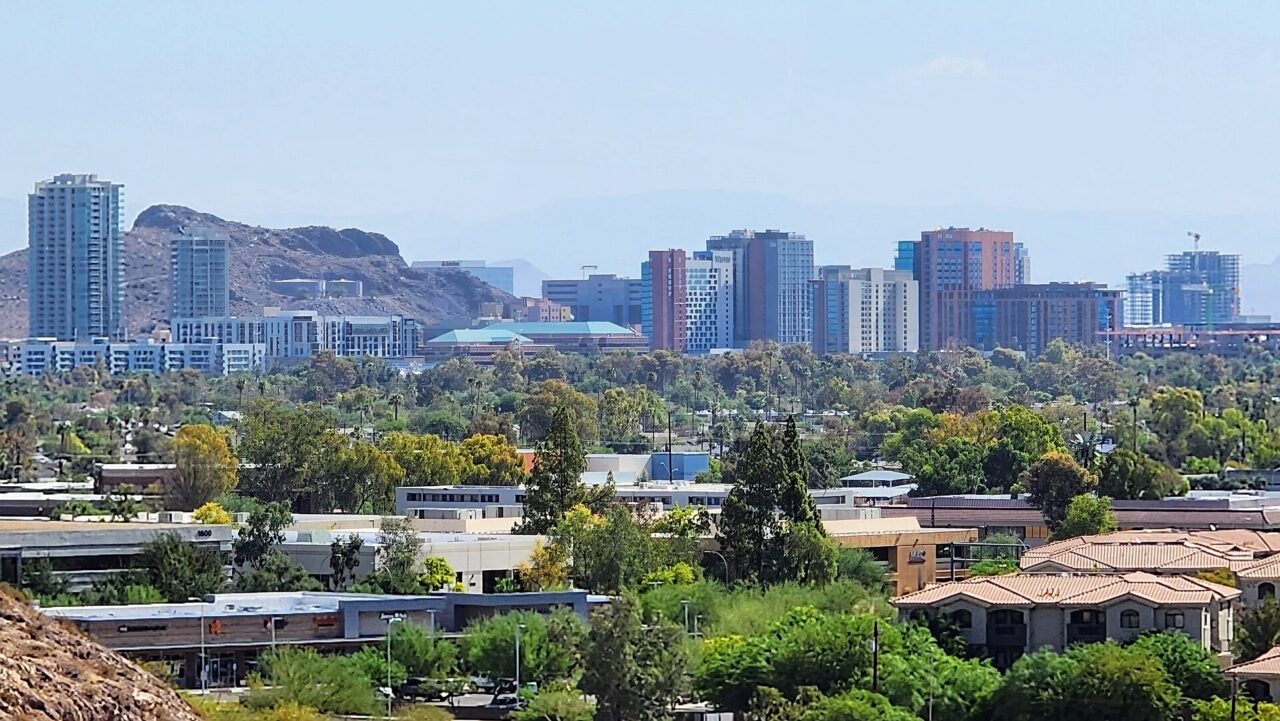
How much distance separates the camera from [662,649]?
5144 centimetres

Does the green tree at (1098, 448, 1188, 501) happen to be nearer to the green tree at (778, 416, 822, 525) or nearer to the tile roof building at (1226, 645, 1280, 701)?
the green tree at (778, 416, 822, 525)

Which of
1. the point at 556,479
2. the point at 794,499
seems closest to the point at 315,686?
the point at 794,499

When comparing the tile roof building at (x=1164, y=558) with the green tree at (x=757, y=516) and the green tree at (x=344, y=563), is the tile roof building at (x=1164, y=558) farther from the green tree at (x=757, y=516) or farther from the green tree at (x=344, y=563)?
the green tree at (x=344, y=563)

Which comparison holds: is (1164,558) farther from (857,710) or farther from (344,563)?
(857,710)

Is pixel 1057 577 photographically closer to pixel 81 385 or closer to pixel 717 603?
pixel 717 603

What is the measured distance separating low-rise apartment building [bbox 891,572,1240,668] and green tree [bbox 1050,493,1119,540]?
1932 centimetres

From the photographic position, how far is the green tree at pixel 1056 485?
284 feet

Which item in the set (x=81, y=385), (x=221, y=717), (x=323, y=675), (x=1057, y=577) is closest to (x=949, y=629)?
(x=1057, y=577)

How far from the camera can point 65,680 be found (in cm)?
2975

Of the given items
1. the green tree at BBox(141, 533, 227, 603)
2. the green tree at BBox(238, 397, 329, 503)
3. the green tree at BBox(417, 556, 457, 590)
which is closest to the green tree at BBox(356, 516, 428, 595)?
the green tree at BBox(417, 556, 457, 590)

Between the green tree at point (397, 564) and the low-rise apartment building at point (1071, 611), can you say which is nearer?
the low-rise apartment building at point (1071, 611)

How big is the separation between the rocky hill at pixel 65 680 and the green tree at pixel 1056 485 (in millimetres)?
55764

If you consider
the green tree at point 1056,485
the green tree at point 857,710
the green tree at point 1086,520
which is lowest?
the green tree at point 857,710

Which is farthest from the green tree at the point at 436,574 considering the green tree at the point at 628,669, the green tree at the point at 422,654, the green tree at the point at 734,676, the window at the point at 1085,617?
the green tree at the point at 628,669
